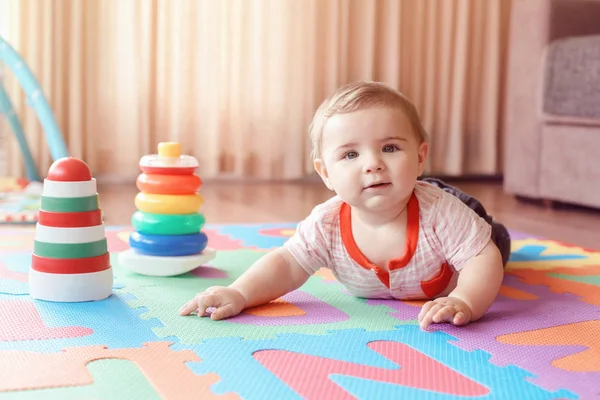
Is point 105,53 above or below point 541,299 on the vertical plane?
above

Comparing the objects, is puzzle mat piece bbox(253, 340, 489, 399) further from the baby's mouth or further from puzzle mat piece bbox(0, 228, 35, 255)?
puzzle mat piece bbox(0, 228, 35, 255)

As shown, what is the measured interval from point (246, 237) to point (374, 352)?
807 mm

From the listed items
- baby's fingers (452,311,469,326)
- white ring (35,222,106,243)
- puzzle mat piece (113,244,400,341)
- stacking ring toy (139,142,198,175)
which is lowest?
puzzle mat piece (113,244,400,341)

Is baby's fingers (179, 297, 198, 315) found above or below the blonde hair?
below

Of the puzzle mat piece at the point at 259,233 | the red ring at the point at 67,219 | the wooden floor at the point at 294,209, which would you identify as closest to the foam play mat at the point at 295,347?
the red ring at the point at 67,219

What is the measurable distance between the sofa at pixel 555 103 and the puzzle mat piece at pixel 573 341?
3.80 ft

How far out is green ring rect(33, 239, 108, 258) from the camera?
105 cm

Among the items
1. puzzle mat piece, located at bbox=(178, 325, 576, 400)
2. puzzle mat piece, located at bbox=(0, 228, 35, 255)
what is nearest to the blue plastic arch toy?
puzzle mat piece, located at bbox=(0, 228, 35, 255)

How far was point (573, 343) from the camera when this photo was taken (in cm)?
92

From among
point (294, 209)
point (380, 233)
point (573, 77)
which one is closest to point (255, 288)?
point (380, 233)

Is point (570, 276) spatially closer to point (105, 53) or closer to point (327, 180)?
point (327, 180)

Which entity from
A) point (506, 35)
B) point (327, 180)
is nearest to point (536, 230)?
point (327, 180)

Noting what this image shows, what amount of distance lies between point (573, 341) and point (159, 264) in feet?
2.09

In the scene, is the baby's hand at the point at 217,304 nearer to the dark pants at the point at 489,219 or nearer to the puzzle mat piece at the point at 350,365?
the puzzle mat piece at the point at 350,365
